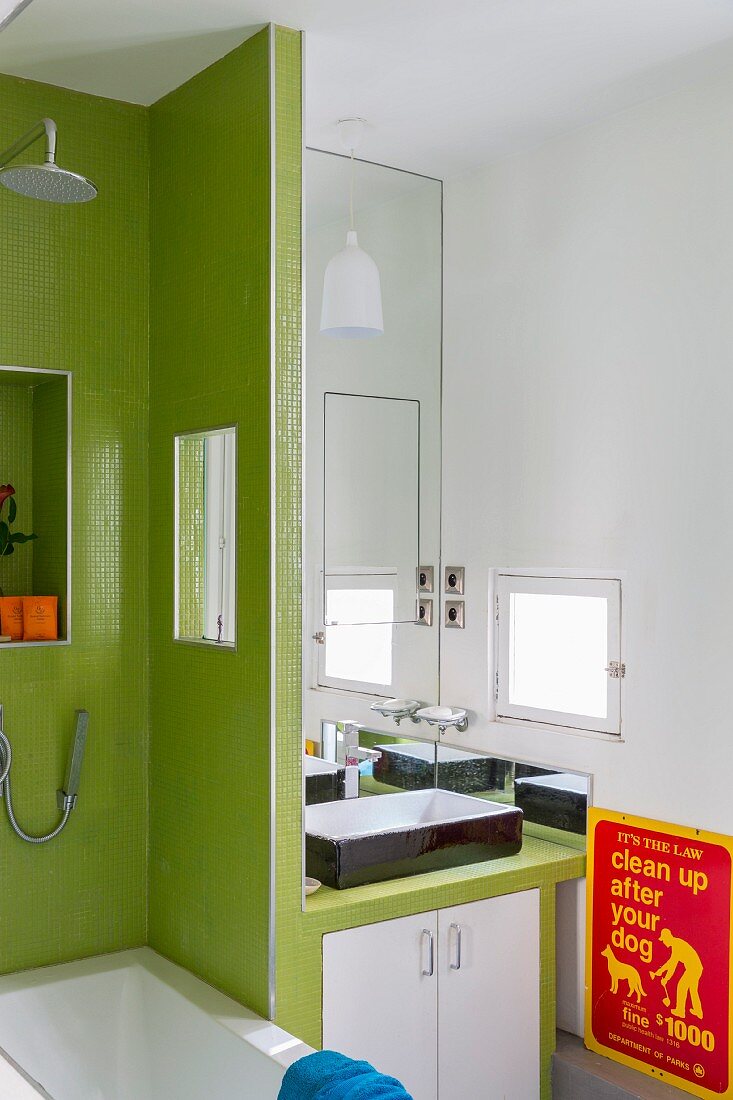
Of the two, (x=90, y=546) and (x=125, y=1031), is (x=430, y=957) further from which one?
(x=90, y=546)

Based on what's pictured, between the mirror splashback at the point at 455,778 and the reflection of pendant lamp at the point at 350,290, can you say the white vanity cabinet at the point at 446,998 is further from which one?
the reflection of pendant lamp at the point at 350,290

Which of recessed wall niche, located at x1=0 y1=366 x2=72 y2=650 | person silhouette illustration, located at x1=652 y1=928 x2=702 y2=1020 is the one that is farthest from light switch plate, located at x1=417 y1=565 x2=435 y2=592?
person silhouette illustration, located at x1=652 y1=928 x2=702 y2=1020

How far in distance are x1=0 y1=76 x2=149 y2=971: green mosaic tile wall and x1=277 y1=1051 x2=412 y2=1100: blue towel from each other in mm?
1097

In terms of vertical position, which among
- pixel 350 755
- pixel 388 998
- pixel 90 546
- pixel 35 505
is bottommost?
pixel 388 998

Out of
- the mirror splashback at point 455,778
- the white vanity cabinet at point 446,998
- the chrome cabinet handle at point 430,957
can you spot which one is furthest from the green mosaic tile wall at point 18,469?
the chrome cabinet handle at point 430,957

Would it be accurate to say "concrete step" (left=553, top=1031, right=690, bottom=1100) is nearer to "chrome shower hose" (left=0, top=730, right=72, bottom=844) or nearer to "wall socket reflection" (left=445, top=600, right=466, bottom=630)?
"wall socket reflection" (left=445, top=600, right=466, bottom=630)

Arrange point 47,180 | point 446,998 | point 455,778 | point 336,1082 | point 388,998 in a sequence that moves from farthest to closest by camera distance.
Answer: point 455,778 < point 446,998 < point 388,998 < point 47,180 < point 336,1082

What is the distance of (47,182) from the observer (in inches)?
90.8

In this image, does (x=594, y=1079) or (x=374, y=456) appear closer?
(x=594, y=1079)

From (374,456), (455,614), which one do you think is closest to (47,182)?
(374,456)

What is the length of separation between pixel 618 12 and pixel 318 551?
5.08 feet

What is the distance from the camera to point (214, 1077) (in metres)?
2.51

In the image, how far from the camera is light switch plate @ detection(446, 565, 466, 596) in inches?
134

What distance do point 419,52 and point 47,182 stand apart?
962 millimetres
